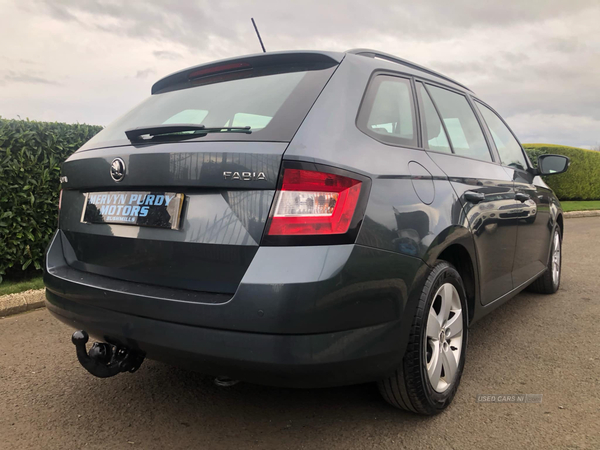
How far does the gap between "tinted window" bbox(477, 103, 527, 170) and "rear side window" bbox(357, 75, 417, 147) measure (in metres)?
1.30

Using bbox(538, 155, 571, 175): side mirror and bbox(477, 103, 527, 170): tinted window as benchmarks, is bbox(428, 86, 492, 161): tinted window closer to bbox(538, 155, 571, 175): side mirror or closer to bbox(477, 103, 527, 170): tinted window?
bbox(477, 103, 527, 170): tinted window

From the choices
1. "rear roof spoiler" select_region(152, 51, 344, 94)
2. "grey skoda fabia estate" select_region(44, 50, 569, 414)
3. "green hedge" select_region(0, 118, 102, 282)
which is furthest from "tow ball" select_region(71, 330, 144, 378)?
"green hedge" select_region(0, 118, 102, 282)

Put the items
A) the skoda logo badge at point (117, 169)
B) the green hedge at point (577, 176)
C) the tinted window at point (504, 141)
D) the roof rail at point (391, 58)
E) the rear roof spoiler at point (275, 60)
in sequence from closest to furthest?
the skoda logo badge at point (117, 169) < the rear roof spoiler at point (275, 60) < the roof rail at point (391, 58) < the tinted window at point (504, 141) < the green hedge at point (577, 176)

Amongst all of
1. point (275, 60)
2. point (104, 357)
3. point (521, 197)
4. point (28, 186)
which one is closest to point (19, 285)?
point (28, 186)

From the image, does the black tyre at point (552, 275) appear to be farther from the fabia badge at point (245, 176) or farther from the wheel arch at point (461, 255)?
the fabia badge at point (245, 176)

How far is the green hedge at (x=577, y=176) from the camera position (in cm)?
1678

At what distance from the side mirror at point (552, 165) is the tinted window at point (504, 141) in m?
0.19

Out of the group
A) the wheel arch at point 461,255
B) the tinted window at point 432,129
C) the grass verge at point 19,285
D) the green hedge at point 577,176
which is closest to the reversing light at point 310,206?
the wheel arch at point 461,255

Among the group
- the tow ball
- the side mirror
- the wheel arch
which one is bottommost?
the tow ball

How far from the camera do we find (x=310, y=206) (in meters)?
1.71

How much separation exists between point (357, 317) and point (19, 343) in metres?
2.75

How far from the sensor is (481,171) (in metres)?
2.87

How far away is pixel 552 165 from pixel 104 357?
3.67 metres

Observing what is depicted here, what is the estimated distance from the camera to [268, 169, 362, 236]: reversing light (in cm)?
169
